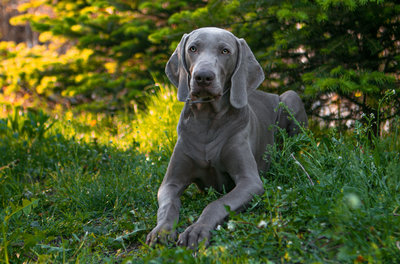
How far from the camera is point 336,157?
296cm

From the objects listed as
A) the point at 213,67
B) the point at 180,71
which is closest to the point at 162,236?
the point at 213,67

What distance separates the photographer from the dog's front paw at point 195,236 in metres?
2.51

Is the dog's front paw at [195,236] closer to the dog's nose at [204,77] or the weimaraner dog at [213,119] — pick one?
the weimaraner dog at [213,119]

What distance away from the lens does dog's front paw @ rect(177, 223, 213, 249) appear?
8.24 ft

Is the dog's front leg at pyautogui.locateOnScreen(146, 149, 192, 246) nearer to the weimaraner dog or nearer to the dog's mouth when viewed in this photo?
the weimaraner dog

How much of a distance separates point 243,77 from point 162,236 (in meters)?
1.38

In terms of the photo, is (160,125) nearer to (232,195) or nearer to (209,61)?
(209,61)

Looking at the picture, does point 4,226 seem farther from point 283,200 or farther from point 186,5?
point 186,5

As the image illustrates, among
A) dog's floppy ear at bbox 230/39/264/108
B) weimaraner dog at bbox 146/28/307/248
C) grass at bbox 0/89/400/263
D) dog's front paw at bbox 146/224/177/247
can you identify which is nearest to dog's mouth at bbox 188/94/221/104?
weimaraner dog at bbox 146/28/307/248

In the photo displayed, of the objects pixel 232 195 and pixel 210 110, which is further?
pixel 210 110

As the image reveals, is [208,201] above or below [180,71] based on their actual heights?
below

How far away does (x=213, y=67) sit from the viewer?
118 inches

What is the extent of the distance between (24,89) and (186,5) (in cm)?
393

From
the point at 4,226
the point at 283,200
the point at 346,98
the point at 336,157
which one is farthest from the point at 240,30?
the point at 4,226
